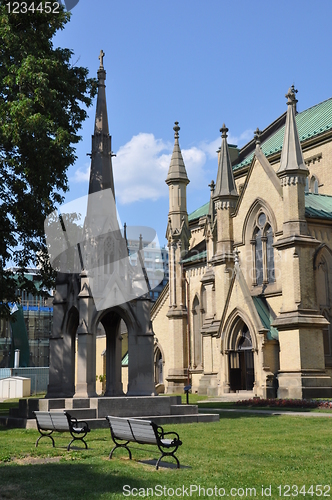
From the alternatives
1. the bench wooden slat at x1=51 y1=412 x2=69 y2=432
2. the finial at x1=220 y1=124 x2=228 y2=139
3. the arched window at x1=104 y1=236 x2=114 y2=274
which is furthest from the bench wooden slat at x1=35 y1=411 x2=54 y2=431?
the finial at x1=220 y1=124 x2=228 y2=139

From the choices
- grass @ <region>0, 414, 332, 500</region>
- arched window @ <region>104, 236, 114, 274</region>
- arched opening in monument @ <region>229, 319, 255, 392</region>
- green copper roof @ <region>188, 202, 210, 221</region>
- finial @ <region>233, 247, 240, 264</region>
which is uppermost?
green copper roof @ <region>188, 202, 210, 221</region>

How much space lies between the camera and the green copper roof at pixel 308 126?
42219 millimetres

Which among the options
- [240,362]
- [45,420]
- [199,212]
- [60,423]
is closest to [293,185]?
[240,362]

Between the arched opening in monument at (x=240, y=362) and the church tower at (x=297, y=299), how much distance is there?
392cm

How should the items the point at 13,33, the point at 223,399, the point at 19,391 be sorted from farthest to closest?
the point at 19,391 → the point at 223,399 → the point at 13,33

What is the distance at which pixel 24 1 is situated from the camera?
2178 cm

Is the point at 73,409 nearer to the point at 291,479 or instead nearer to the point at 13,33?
the point at 291,479

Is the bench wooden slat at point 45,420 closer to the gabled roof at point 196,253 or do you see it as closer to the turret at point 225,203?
the turret at point 225,203

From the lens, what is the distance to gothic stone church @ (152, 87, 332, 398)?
32.1 metres

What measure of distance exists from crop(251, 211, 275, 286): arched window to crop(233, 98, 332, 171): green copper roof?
831 cm

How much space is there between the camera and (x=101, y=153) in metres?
21.6

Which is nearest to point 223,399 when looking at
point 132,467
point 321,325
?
point 321,325

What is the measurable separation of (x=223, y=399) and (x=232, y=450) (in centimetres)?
2172

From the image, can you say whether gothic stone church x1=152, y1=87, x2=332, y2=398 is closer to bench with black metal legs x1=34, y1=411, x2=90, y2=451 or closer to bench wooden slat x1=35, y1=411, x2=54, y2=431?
bench wooden slat x1=35, y1=411, x2=54, y2=431
